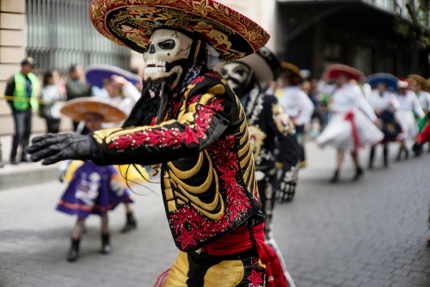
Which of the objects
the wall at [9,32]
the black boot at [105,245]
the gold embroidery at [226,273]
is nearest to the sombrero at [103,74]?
the black boot at [105,245]

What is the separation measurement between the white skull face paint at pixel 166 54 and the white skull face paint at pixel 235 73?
2027 mm

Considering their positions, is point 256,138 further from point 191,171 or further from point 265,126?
point 191,171

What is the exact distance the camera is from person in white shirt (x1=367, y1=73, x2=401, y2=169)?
41.3 ft

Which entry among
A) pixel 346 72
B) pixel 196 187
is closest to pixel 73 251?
pixel 196 187

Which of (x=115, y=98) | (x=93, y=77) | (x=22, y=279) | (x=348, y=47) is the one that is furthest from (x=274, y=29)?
(x=22, y=279)

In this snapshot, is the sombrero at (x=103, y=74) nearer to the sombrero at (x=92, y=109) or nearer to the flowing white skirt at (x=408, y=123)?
the sombrero at (x=92, y=109)

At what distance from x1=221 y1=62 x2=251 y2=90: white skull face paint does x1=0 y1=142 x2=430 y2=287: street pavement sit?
1.18m

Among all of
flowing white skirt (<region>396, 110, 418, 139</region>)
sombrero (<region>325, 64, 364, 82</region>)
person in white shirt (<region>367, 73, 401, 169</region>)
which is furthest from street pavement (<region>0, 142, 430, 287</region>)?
flowing white skirt (<region>396, 110, 418, 139</region>)

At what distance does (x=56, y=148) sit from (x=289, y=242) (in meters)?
4.80

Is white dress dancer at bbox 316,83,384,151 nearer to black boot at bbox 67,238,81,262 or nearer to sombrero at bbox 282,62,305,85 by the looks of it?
sombrero at bbox 282,62,305,85

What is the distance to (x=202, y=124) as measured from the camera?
212 cm

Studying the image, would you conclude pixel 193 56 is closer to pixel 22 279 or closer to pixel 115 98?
pixel 22 279

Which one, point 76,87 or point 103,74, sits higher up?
point 103,74

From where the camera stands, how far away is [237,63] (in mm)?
4551
